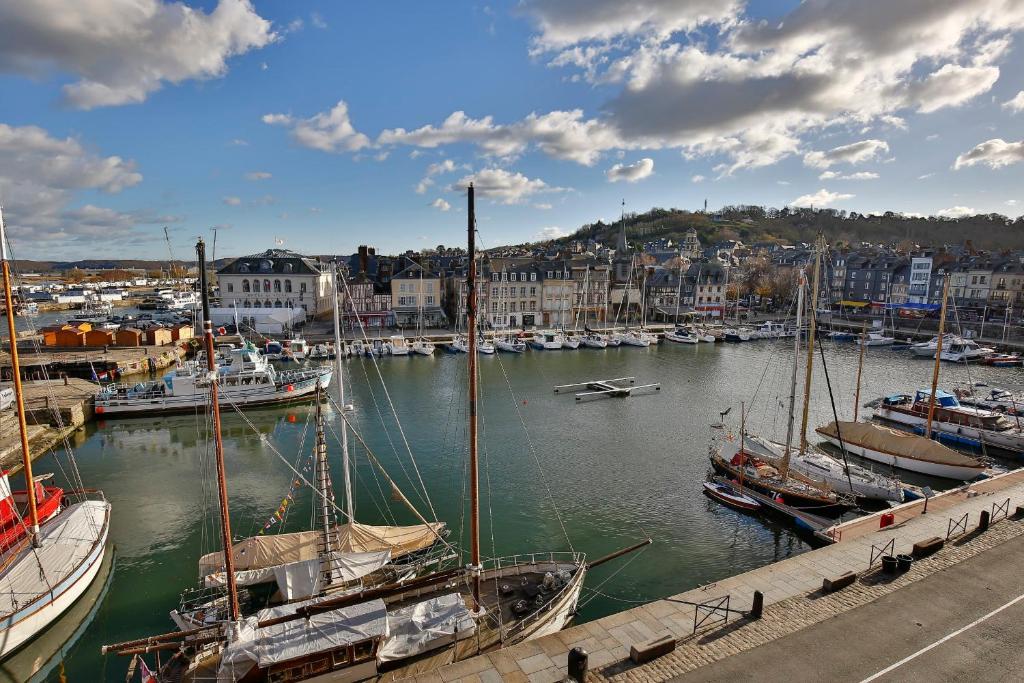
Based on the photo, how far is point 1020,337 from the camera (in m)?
65.2

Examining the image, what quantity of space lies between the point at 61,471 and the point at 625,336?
54956mm

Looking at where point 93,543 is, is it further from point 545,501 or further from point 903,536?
point 903,536

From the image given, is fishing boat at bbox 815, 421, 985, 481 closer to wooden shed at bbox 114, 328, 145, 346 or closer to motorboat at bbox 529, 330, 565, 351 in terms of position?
motorboat at bbox 529, 330, 565, 351

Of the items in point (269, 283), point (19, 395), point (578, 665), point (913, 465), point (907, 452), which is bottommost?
point (913, 465)

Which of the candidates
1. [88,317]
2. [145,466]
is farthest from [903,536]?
[88,317]

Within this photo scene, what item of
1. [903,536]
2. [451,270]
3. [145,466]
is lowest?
[145,466]

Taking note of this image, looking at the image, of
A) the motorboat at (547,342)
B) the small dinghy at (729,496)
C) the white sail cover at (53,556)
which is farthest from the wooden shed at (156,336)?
the small dinghy at (729,496)

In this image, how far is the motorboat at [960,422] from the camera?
29344mm

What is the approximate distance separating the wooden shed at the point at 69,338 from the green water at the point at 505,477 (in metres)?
29.7

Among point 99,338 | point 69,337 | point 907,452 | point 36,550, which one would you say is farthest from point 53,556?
point 69,337

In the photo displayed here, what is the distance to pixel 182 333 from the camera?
61906mm

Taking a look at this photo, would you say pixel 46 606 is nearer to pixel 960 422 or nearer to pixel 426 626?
pixel 426 626

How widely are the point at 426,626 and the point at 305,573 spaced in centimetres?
431

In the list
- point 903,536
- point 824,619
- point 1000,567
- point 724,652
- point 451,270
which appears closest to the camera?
point 724,652
